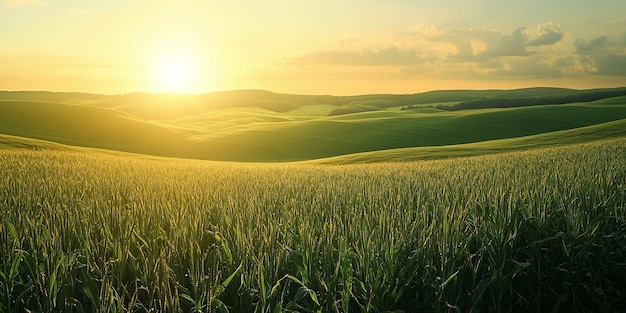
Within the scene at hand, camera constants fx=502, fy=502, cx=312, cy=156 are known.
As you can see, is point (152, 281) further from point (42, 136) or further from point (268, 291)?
point (42, 136)

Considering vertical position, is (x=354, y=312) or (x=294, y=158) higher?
(x=354, y=312)

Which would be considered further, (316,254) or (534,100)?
(534,100)

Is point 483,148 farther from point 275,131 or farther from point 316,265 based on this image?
point 316,265

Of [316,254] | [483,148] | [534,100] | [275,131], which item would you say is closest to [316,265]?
[316,254]

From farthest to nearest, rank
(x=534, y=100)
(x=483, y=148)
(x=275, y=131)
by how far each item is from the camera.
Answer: (x=534, y=100), (x=275, y=131), (x=483, y=148)

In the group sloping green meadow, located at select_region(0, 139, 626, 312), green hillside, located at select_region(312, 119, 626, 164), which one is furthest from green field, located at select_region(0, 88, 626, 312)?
green hillside, located at select_region(312, 119, 626, 164)

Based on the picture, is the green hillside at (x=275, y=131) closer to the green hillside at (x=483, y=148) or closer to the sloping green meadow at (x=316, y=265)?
the green hillside at (x=483, y=148)

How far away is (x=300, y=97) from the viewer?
19350 cm

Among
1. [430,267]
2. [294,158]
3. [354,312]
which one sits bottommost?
[294,158]

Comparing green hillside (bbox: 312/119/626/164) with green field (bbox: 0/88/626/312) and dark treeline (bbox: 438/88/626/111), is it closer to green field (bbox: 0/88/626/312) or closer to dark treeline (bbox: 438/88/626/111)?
green field (bbox: 0/88/626/312)

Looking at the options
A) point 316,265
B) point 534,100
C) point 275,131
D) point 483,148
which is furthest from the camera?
point 534,100

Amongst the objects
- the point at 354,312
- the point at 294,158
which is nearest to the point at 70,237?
the point at 354,312

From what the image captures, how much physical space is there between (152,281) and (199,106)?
513ft

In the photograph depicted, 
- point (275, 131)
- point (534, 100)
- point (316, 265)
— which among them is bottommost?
point (275, 131)
